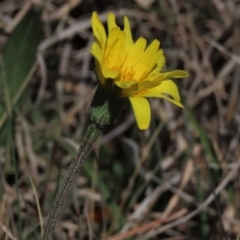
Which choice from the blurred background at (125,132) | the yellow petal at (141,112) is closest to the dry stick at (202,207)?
the blurred background at (125,132)

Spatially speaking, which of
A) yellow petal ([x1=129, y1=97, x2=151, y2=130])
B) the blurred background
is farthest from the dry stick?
yellow petal ([x1=129, y1=97, x2=151, y2=130])

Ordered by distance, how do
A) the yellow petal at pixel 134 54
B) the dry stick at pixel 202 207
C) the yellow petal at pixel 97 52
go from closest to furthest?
the yellow petal at pixel 97 52, the yellow petal at pixel 134 54, the dry stick at pixel 202 207

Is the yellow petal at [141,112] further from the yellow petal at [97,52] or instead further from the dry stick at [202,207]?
the dry stick at [202,207]

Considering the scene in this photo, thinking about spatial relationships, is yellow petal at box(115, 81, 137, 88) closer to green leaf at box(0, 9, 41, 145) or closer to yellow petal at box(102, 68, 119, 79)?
yellow petal at box(102, 68, 119, 79)

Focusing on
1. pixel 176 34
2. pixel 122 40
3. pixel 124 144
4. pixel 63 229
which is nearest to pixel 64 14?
pixel 176 34

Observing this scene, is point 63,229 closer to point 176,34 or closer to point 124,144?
point 124,144

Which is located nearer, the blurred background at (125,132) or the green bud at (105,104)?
the green bud at (105,104)
